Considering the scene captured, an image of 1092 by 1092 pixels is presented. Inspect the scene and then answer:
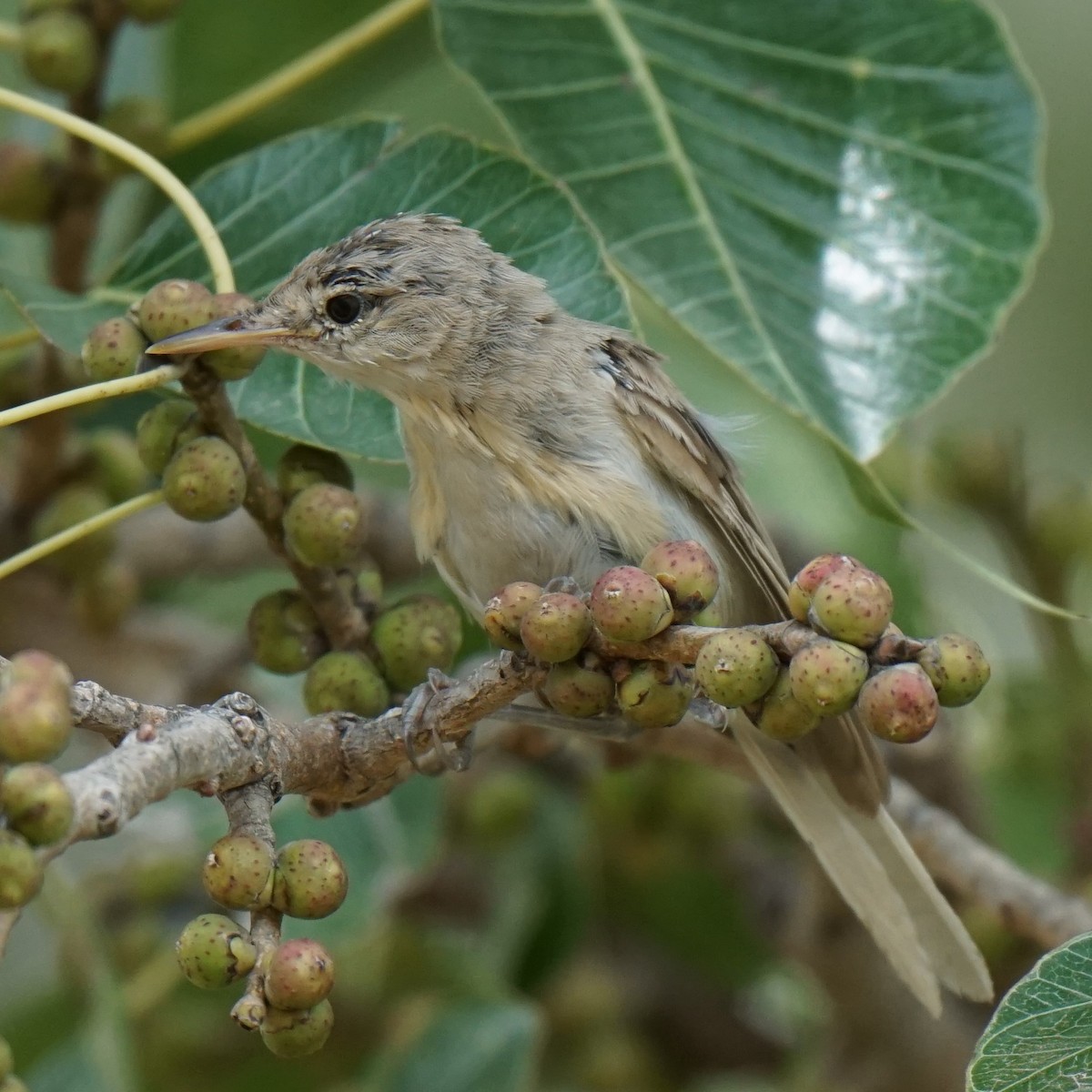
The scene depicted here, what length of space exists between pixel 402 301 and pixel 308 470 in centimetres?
67

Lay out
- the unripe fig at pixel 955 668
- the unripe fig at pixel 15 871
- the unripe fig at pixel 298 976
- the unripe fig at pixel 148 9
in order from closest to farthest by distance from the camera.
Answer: the unripe fig at pixel 15 871, the unripe fig at pixel 298 976, the unripe fig at pixel 955 668, the unripe fig at pixel 148 9

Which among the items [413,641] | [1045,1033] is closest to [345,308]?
[413,641]

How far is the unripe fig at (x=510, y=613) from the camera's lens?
1969 mm

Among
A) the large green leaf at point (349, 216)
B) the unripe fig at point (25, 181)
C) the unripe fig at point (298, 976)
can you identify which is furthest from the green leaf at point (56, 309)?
the unripe fig at point (298, 976)

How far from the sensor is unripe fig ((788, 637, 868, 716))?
5.48 ft

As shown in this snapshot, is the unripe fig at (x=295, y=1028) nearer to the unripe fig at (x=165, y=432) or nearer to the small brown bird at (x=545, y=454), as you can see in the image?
the unripe fig at (x=165, y=432)

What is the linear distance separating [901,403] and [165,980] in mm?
2424

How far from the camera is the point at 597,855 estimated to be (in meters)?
4.51

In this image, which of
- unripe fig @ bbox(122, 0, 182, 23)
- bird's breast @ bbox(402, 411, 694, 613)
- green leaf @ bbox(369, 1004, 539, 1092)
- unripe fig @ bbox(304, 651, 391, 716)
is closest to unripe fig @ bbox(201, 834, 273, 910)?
unripe fig @ bbox(304, 651, 391, 716)

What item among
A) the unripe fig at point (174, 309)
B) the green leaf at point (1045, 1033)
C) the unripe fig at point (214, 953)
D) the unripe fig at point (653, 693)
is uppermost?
the unripe fig at point (174, 309)

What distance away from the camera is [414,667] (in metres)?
2.32

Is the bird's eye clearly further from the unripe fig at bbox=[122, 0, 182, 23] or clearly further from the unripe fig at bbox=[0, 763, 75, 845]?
the unripe fig at bbox=[0, 763, 75, 845]

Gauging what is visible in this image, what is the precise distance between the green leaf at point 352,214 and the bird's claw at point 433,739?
1.72 ft

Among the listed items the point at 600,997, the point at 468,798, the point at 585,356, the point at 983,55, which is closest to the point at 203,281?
the point at 585,356
